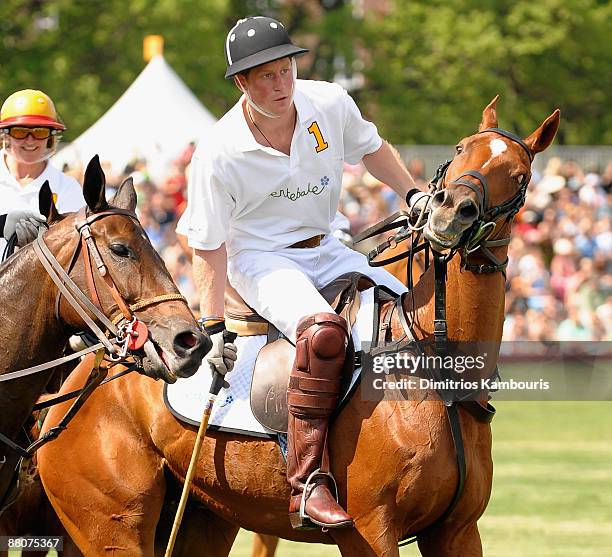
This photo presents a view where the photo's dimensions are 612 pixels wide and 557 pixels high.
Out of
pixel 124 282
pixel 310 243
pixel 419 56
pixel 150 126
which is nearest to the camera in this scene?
pixel 124 282

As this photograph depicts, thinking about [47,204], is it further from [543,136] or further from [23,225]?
[543,136]

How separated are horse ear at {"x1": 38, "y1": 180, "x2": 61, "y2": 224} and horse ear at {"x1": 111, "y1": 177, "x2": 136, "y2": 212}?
0.26 metres

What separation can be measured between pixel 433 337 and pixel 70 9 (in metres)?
23.9

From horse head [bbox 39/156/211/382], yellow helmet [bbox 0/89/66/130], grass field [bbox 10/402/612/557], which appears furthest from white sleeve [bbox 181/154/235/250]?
grass field [bbox 10/402/612/557]

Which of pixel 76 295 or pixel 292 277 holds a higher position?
pixel 76 295

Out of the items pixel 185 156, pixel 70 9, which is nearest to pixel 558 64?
pixel 70 9

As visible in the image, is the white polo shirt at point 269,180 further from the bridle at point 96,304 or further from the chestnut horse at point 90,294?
the bridle at point 96,304

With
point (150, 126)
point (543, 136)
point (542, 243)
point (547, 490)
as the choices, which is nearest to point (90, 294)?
point (543, 136)

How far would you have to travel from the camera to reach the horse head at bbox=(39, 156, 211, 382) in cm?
523

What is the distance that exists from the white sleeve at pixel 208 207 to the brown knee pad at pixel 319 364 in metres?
0.66

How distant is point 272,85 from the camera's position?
5855 mm

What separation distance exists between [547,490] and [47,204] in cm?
733

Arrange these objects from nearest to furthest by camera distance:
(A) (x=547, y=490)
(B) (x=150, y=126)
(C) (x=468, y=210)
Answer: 1. (C) (x=468, y=210)
2. (A) (x=547, y=490)
3. (B) (x=150, y=126)

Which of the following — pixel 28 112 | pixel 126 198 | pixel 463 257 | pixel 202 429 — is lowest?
pixel 202 429
